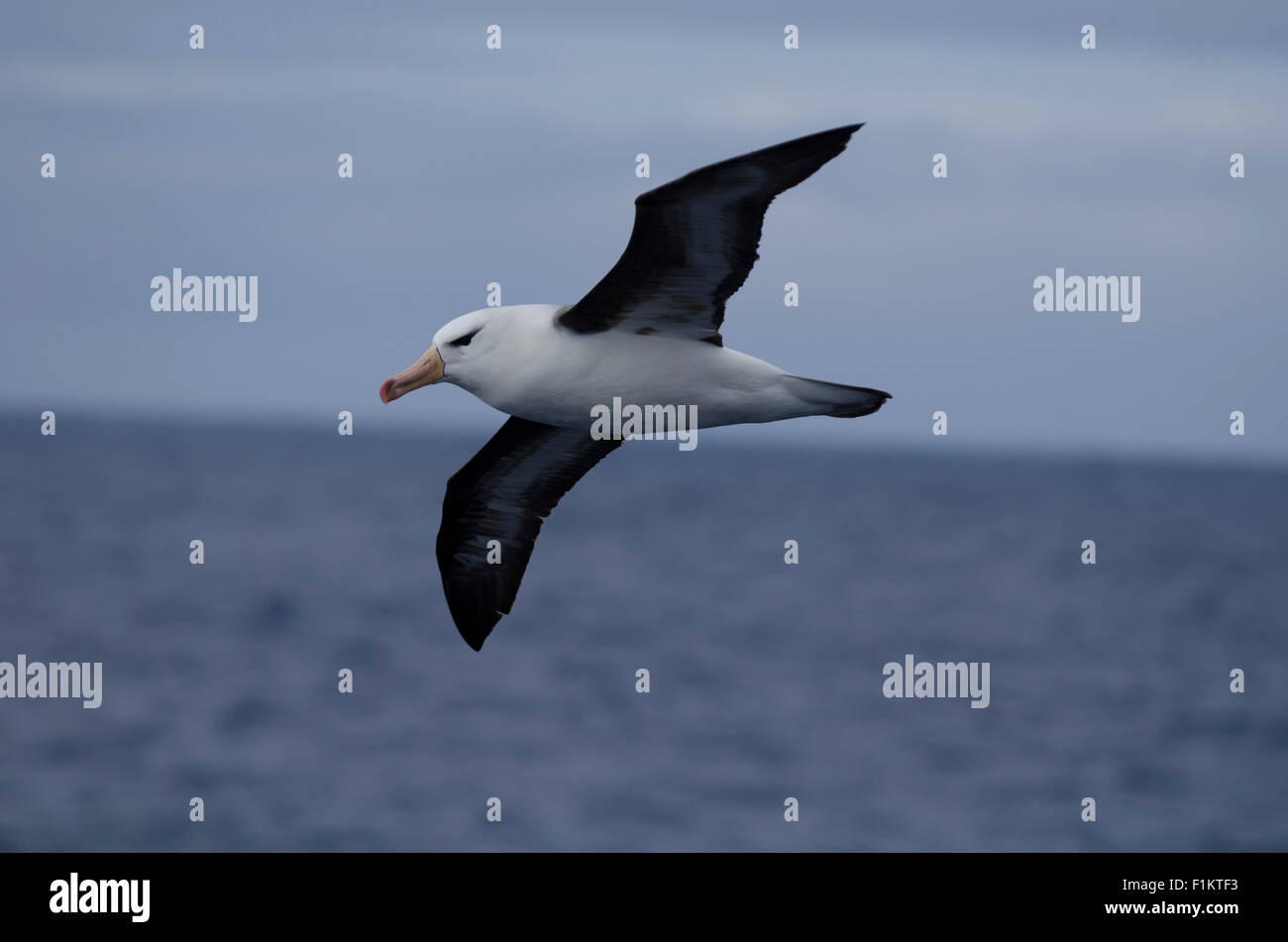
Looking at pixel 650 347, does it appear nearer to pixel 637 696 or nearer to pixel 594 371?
pixel 594 371

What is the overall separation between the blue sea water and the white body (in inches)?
726

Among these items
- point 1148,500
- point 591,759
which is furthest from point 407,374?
point 1148,500

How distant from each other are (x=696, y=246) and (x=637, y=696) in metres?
28.1

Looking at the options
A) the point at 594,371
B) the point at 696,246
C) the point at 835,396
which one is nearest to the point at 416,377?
the point at 594,371

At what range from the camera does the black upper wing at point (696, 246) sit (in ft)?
24.4

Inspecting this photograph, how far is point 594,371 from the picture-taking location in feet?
27.8

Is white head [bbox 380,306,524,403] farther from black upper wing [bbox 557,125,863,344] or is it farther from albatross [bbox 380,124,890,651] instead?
black upper wing [bbox 557,125,863,344]

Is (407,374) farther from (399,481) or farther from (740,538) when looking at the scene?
(399,481)

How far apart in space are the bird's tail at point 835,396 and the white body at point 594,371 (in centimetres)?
4

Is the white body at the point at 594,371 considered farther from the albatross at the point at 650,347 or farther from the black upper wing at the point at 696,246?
the black upper wing at the point at 696,246

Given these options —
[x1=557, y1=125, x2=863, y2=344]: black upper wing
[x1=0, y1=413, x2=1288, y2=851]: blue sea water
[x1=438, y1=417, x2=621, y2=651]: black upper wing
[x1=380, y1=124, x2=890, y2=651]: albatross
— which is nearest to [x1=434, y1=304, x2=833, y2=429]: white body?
[x1=380, y1=124, x2=890, y2=651]: albatross

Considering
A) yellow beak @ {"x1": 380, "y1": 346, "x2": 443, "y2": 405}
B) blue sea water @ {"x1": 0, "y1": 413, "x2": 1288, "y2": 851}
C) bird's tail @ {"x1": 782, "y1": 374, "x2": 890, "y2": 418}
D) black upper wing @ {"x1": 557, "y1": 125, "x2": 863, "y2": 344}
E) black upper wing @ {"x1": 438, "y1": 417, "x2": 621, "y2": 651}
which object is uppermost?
black upper wing @ {"x1": 557, "y1": 125, "x2": 863, "y2": 344}

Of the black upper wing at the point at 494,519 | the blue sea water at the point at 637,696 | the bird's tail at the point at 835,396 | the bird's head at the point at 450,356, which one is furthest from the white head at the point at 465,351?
the blue sea water at the point at 637,696

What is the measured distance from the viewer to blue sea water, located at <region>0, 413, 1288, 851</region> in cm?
2766
